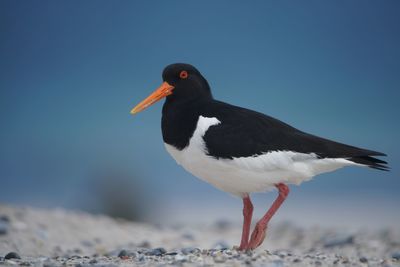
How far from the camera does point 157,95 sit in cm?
860

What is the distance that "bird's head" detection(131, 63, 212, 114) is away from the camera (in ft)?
27.9

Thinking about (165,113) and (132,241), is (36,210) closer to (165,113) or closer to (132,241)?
(132,241)

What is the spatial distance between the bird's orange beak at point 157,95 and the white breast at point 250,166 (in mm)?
1025

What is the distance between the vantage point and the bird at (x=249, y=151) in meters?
7.53

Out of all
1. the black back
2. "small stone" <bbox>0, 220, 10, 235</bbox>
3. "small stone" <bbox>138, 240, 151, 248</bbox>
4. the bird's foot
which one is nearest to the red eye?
the black back

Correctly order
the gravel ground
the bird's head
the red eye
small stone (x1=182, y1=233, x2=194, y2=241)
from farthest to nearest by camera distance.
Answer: small stone (x1=182, y1=233, x2=194, y2=241) < the gravel ground < the red eye < the bird's head

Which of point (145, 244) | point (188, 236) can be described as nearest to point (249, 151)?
point (145, 244)

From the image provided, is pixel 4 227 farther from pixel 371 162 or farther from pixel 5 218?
pixel 371 162

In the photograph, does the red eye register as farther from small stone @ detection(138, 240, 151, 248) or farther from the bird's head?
small stone @ detection(138, 240, 151, 248)

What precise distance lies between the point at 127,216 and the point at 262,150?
39.1 ft

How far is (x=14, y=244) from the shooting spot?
35.5ft

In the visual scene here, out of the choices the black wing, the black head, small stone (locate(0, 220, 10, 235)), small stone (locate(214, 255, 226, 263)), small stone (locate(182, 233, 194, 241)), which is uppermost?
the black head

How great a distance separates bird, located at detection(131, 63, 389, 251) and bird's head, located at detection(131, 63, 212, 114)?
1.23 ft

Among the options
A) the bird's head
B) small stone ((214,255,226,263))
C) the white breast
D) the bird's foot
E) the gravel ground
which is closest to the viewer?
small stone ((214,255,226,263))
